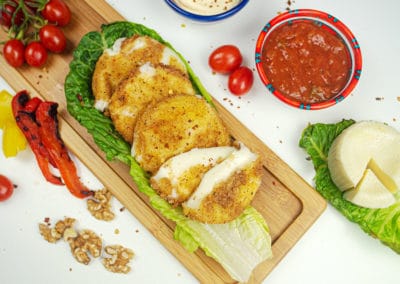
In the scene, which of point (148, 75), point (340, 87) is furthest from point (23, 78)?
point (340, 87)

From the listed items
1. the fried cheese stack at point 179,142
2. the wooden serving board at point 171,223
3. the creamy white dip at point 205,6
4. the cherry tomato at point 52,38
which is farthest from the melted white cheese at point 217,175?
the cherry tomato at point 52,38

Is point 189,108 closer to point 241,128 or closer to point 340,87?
point 241,128

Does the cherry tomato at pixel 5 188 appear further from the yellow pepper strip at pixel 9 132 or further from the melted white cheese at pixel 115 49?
the melted white cheese at pixel 115 49

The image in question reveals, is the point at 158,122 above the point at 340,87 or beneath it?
beneath

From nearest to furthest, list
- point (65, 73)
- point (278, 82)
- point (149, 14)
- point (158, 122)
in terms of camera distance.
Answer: point (158, 122), point (278, 82), point (65, 73), point (149, 14)

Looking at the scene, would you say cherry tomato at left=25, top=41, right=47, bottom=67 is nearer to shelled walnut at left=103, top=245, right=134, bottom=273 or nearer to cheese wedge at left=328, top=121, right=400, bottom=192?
shelled walnut at left=103, top=245, right=134, bottom=273

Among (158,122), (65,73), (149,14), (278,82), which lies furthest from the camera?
(149,14)

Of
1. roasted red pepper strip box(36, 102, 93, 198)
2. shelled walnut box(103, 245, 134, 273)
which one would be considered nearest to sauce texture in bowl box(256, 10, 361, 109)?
roasted red pepper strip box(36, 102, 93, 198)
